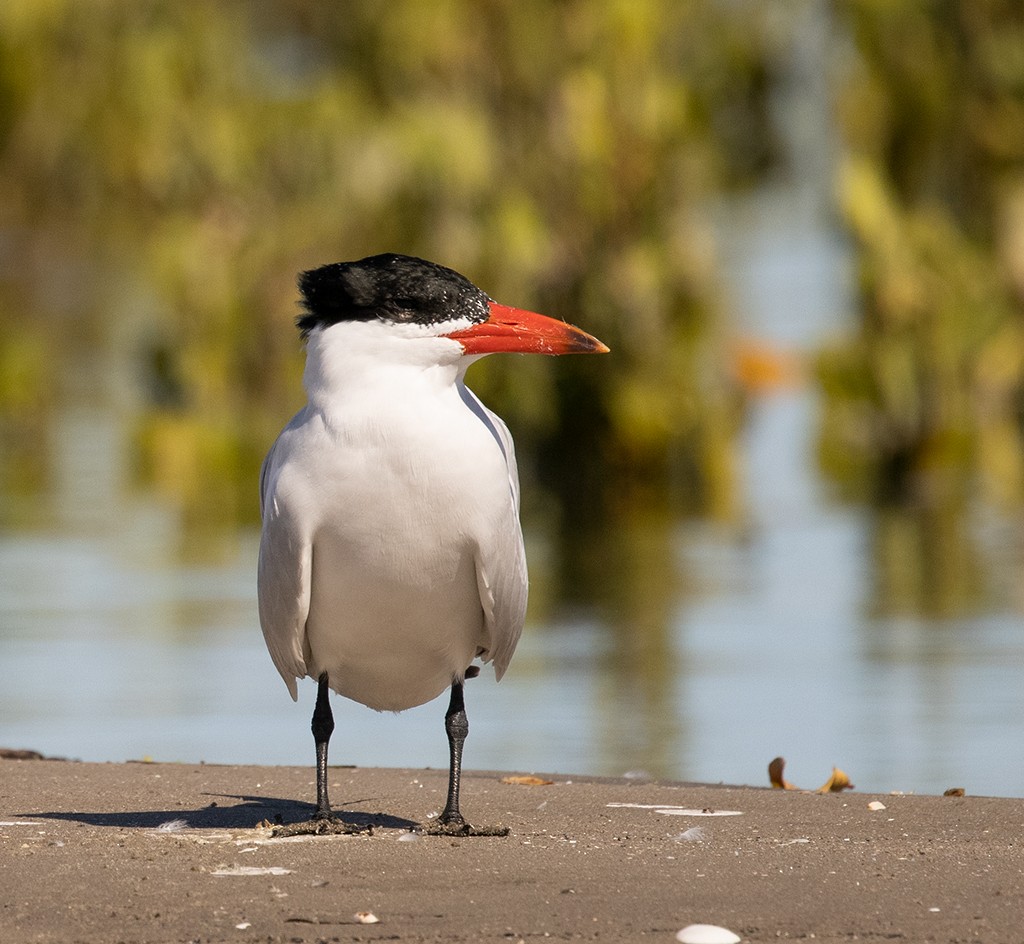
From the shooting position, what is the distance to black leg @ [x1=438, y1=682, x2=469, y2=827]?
538 centimetres

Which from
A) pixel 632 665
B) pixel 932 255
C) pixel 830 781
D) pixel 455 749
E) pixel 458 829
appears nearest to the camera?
pixel 458 829

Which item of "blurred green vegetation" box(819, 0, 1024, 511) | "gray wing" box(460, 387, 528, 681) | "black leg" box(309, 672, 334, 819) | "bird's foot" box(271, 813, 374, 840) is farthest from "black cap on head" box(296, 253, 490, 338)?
"blurred green vegetation" box(819, 0, 1024, 511)

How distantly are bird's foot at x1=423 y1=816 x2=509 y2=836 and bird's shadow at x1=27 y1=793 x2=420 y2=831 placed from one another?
161 mm

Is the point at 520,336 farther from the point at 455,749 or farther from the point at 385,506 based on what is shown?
the point at 455,749

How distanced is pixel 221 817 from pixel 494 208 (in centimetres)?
1106

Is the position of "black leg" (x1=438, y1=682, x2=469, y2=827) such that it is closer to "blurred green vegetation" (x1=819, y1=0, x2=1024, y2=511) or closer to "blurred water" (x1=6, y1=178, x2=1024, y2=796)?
"blurred water" (x1=6, y1=178, x2=1024, y2=796)

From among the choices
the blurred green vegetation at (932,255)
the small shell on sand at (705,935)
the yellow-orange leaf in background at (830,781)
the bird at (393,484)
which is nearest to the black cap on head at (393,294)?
the bird at (393,484)

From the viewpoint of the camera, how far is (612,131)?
16047 mm

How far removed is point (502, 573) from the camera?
17.3 feet

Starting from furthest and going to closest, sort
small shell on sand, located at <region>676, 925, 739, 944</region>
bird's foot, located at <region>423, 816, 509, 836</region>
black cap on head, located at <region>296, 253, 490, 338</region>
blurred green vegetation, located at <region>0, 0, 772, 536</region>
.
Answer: blurred green vegetation, located at <region>0, 0, 772, 536</region>, bird's foot, located at <region>423, 816, 509, 836</region>, black cap on head, located at <region>296, 253, 490, 338</region>, small shell on sand, located at <region>676, 925, 739, 944</region>

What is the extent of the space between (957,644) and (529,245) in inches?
253

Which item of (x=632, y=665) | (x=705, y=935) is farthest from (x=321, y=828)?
(x=632, y=665)

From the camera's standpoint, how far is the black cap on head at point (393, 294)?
518 centimetres

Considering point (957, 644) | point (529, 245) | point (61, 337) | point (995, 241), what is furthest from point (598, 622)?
point (61, 337)
